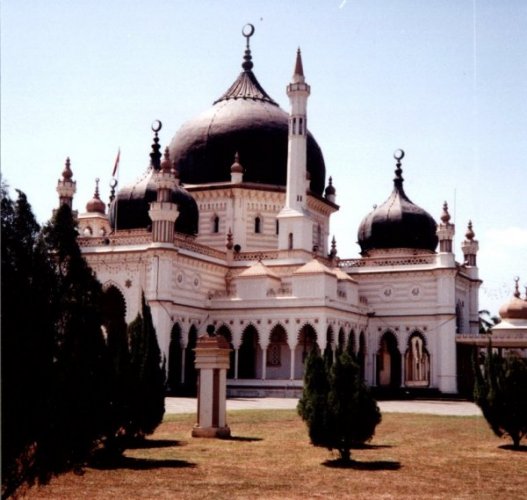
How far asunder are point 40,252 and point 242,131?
41938mm

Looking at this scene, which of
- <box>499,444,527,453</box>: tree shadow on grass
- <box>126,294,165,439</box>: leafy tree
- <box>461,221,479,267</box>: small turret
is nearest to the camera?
<box>126,294,165,439</box>: leafy tree

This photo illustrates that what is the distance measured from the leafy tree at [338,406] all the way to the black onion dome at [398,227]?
114ft

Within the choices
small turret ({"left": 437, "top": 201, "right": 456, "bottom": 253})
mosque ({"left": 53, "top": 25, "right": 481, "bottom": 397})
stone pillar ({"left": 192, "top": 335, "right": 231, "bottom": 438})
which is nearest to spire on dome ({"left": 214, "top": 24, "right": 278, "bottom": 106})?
mosque ({"left": 53, "top": 25, "right": 481, "bottom": 397})

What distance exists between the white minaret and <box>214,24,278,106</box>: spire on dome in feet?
24.9

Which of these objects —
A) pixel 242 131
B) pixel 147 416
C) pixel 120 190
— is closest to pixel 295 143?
pixel 242 131

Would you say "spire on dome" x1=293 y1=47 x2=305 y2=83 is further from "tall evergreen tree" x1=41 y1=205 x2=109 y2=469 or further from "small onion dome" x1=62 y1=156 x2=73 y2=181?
"tall evergreen tree" x1=41 y1=205 x2=109 y2=469

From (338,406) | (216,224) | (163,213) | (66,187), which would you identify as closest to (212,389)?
(338,406)

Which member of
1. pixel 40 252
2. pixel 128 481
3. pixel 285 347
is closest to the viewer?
pixel 40 252

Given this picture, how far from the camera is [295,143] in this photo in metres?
47.0

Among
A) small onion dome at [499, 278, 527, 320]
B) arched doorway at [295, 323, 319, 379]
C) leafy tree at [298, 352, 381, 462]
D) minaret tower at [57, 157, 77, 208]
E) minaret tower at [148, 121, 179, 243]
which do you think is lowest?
leafy tree at [298, 352, 381, 462]

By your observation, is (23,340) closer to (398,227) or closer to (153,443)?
(153,443)

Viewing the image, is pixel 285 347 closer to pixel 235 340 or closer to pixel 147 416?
pixel 235 340

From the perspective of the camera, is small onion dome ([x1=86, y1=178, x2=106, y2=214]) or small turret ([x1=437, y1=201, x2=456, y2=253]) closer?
A: small turret ([x1=437, y1=201, x2=456, y2=253])

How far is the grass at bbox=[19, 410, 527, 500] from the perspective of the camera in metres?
12.8
